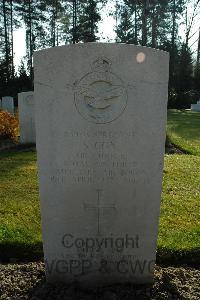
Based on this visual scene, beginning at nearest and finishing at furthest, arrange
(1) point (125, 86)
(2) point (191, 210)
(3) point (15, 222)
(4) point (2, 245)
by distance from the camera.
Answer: (1) point (125, 86) < (4) point (2, 245) < (3) point (15, 222) < (2) point (191, 210)

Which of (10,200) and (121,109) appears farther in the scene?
(10,200)

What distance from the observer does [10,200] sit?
5.69m

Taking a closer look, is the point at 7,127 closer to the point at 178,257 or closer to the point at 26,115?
the point at 26,115

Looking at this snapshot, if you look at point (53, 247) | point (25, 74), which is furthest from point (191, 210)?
point (25, 74)

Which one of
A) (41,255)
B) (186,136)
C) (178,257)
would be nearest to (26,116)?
(186,136)

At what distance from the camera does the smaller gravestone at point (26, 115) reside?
1138cm

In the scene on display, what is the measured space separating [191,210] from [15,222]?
93.9 inches

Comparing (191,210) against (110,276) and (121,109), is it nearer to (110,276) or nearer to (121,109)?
(110,276)

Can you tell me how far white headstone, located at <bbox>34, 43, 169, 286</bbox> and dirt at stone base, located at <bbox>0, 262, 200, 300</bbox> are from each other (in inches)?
4.7

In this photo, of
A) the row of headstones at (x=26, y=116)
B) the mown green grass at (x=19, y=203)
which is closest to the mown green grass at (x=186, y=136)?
the row of headstones at (x=26, y=116)

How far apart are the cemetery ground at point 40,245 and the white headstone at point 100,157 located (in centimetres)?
20

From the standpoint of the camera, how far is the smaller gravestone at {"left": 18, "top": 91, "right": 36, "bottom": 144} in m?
11.4

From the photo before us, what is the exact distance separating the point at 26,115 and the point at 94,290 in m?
8.67

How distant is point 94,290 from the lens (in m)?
3.44
